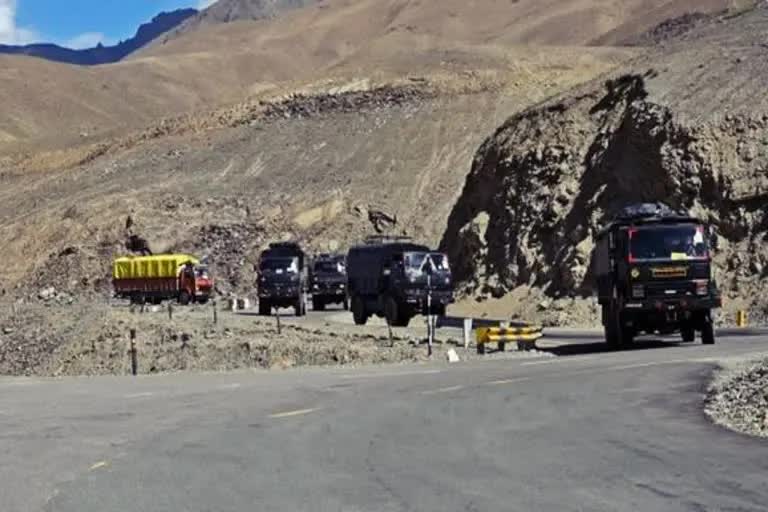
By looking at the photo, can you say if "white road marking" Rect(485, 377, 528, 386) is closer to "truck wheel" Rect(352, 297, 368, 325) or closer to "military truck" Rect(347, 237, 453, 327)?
"military truck" Rect(347, 237, 453, 327)

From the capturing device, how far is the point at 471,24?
186750 mm

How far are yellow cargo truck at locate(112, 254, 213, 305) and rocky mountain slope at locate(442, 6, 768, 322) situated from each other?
15.4 metres

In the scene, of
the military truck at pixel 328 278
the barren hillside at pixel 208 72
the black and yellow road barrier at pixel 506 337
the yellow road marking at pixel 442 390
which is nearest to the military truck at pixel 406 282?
the black and yellow road barrier at pixel 506 337

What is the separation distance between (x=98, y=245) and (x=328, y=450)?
69837 millimetres

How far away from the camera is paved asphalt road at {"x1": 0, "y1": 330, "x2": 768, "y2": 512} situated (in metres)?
11.2

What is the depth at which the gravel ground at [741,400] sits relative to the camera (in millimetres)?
15156

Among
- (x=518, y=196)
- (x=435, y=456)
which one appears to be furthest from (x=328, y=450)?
(x=518, y=196)

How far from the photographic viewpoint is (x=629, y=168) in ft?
163

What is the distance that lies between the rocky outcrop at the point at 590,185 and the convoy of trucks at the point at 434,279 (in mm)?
5396

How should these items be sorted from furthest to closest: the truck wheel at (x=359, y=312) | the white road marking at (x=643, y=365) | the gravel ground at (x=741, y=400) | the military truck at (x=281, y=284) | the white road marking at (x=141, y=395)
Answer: the military truck at (x=281, y=284) → the truck wheel at (x=359, y=312) → the white road marking at (x=643, y=365) → the white road marking at (x=141, y=395) → the gravel ground at (x=741, y=400)

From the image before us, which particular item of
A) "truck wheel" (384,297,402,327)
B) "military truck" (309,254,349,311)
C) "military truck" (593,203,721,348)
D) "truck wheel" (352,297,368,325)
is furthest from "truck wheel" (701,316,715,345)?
"military truck" (309,254,349,311)

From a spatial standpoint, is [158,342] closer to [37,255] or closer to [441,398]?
[441,398]

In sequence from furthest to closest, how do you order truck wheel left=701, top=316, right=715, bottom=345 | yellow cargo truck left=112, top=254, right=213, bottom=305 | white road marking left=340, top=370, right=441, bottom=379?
yellow cargo truck left=112, top=254, right=213, bottom=305 < truck wheel left=701, top=316, right=715, bottom=345 < white road marking left=340, top=370, right=441, bottom=379

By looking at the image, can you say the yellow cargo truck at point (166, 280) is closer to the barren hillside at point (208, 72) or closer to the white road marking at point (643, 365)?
the white road marking at point (643, 365)
